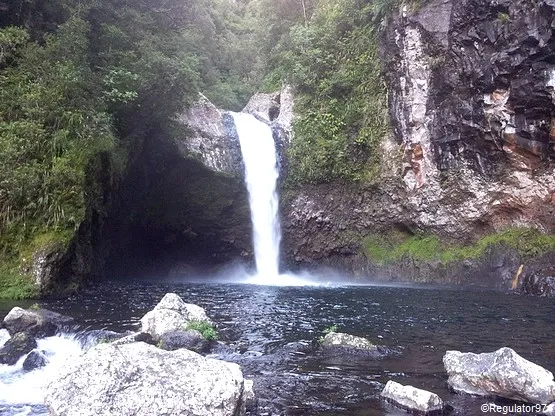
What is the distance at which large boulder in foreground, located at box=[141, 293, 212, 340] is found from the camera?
8727 mm

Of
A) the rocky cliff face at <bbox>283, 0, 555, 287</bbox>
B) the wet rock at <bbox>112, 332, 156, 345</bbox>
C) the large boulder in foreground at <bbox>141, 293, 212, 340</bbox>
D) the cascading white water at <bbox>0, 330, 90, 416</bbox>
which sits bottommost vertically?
the cascading white water at <bbox>0, 330, 90, 416</bbox>

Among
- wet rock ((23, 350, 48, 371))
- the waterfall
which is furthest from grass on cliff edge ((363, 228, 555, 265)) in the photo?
wet rock ((23, 350, 48, 371))

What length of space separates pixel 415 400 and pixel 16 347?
5963 millimetres

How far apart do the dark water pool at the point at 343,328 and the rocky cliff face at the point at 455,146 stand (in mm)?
4078

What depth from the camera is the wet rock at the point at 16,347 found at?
7.53 metres

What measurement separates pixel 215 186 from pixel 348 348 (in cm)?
1368

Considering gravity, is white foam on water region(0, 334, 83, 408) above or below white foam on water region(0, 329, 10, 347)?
below

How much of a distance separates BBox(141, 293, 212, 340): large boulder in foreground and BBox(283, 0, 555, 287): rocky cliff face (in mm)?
12413

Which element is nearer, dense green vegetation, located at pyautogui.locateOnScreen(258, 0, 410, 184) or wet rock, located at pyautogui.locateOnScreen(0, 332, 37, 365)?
wet rock, located at pyautogui.locateOnScreen(0, 332, 37, 365)

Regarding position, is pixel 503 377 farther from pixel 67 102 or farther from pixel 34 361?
pixel 67 102

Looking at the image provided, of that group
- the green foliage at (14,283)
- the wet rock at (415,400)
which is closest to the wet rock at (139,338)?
the wet rock at (415,400)

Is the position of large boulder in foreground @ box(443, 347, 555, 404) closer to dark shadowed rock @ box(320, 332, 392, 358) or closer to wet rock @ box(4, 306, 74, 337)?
dark shadowed rock @ box(320, 332, 392, 358)

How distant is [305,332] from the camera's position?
32.4 ft

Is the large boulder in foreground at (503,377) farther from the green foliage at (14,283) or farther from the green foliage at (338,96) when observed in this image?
the green foliage at (338,96)
